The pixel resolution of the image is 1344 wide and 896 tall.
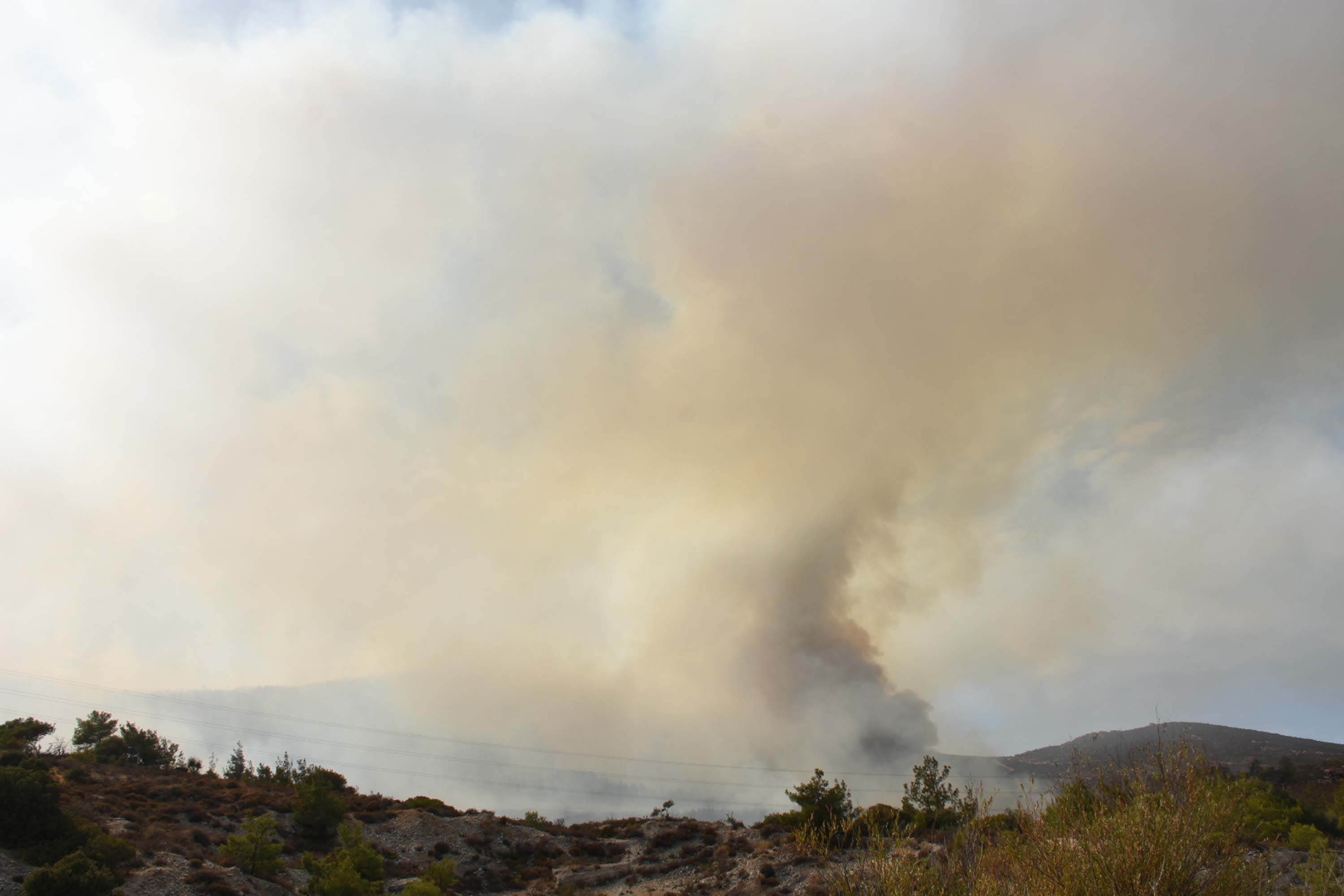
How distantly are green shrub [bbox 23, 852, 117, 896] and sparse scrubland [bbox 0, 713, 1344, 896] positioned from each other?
0.26ft

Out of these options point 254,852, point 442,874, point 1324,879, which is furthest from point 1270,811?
point 254,852

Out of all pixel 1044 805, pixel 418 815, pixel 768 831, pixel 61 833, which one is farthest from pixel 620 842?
pixel 1044 805

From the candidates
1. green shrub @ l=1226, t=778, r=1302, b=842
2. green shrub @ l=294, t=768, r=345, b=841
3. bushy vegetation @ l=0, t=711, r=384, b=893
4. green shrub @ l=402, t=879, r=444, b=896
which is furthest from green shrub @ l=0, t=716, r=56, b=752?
green shrub @ l=1226, t=778, r=1302, b=842

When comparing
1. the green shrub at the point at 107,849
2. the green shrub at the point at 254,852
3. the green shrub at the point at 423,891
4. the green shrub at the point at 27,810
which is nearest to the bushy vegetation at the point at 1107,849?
the green shrub at the point at 423,891

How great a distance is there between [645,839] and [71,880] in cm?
5228

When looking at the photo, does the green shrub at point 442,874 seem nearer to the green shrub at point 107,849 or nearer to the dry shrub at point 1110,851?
the green shrub at point 107,849

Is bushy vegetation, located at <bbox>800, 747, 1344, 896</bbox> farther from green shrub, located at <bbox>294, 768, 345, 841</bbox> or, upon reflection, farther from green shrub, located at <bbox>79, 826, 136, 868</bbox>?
green shrub, located at <bbox>294, 768, 345, 841</bbox>

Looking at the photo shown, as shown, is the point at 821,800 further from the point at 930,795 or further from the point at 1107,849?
the point at 1107,849

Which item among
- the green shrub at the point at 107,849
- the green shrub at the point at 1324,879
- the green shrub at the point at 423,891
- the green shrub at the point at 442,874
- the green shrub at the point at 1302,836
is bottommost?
the green shrub at the point at 442,874

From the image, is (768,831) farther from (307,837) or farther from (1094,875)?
(1094,875)

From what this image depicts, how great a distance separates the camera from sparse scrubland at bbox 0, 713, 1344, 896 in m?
15.7

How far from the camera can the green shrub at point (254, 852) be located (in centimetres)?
4588

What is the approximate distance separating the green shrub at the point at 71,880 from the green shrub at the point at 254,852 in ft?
41.7

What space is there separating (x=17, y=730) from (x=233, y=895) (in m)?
54.6
